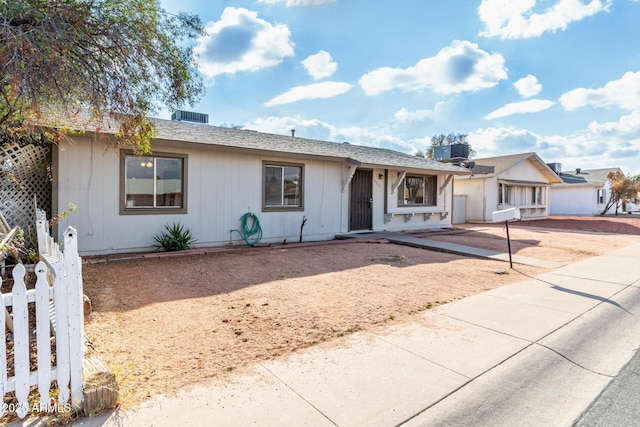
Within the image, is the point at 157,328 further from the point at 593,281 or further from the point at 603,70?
the point at 603,70

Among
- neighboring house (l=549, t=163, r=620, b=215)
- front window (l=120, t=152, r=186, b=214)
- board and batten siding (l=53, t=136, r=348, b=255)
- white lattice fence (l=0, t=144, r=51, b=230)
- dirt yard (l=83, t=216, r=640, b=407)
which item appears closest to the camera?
dirt yard (l=83, t=216, r=640, b=407)

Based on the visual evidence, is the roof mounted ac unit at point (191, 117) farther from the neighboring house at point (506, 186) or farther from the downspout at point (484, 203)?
the downspout at point (484, 203)

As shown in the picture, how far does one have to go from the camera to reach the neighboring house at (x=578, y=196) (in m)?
29.8

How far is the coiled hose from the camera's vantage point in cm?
960

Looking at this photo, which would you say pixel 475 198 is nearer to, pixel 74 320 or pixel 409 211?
pixel 409 211

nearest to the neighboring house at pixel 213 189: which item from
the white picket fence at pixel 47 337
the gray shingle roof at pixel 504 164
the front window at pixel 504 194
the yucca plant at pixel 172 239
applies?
the yucca plant at pixel 172 239

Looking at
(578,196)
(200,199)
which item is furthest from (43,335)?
(578,196)

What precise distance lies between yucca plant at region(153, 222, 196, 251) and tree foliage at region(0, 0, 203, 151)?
113 inches

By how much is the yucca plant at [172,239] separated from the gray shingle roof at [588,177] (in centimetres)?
3339

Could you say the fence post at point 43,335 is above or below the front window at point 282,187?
below

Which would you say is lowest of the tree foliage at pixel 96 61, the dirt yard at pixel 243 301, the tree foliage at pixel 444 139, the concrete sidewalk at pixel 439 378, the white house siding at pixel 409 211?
the concrete sidewalk at pixel 439 378

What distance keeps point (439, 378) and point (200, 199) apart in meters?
7.54

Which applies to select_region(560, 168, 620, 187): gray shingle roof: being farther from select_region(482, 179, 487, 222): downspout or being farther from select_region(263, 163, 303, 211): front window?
select_region(263, 163, 303, 211): front window

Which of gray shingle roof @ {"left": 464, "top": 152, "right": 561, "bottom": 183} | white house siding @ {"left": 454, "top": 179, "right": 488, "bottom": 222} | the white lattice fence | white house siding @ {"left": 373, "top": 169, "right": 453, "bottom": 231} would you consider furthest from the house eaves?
the white lattice fence
